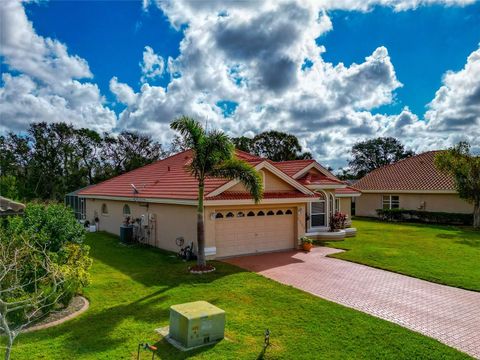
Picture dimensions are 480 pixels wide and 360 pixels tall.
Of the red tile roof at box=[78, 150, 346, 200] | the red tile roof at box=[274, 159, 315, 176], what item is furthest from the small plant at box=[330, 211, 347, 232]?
the red tile roof at box=[274, 159, 315, 176]

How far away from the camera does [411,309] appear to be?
1003cm

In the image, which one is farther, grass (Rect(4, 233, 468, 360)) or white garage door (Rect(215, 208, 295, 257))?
white garage door (Rect(215, 208, 295, 257))

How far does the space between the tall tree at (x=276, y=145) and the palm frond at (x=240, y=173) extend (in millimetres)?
44747

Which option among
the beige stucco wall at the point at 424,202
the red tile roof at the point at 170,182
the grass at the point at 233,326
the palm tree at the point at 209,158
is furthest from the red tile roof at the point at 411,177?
the grass at the point at 233,326

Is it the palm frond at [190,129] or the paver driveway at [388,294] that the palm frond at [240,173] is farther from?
the paver driveway at [388,294]

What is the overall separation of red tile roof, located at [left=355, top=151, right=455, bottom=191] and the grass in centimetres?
2487

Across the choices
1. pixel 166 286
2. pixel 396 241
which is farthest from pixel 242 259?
pixel 396 241

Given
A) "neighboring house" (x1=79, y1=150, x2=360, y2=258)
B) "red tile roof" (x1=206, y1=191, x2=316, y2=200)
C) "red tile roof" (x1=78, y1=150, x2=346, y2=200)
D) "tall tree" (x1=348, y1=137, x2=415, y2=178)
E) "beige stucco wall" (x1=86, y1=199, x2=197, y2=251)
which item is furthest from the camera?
"tall tree" (x1=348, y1=137, x2=415, y2=178)

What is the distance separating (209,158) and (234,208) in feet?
12.4

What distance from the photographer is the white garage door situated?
16.3 meters

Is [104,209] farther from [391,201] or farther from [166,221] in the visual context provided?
[391,201]

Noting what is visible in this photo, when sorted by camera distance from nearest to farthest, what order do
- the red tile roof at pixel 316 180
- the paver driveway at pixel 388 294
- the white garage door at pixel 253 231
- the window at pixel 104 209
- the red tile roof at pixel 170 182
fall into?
the paver driveway at pixel 388 294 < the white garage door at pixel 253 231 < the red tile roof at pixel 170 182 < the red tile roof at pixel 316 180 < the window at pixel 104 209

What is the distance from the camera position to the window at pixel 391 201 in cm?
3435

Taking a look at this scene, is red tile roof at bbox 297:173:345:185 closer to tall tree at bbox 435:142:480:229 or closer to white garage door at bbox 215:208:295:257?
white garage door at bbox 215:208:295:257
